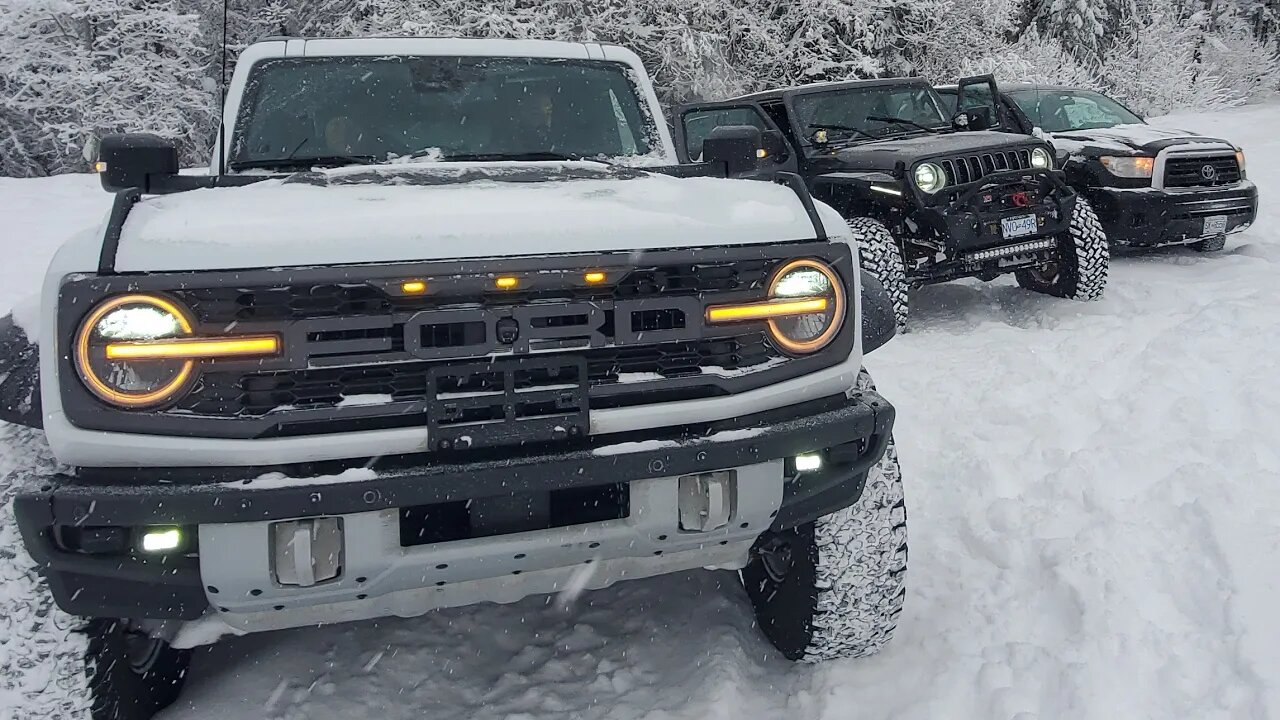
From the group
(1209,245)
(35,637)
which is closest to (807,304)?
(35,637)

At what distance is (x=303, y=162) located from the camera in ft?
10.1

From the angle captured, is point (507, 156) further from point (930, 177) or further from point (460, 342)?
point (930, 177)

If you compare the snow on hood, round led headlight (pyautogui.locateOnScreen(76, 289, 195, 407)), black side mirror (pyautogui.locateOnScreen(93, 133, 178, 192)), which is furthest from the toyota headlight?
round led headlight (pyautogui.locateOnScreen(76, 289, 195, 407))

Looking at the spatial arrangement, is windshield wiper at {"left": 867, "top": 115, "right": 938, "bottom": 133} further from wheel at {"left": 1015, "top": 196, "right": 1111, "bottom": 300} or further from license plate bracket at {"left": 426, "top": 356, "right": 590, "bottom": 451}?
license plate bracket at {"left": 426, "top": 356, "right": 590, "bottom": 451}

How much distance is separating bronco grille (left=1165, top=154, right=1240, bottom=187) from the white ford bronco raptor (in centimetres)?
618

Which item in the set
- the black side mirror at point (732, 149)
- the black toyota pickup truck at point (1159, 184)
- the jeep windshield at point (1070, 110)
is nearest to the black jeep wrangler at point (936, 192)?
the black toyota pickup truck at point (1159, 184)

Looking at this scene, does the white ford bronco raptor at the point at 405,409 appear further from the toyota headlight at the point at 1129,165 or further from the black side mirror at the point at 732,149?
the toyota headlight at the point at 1129,165

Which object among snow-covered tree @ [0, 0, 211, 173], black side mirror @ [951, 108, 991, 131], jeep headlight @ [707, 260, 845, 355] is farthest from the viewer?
snow-covered tree @ [0, 0, 211, 173]

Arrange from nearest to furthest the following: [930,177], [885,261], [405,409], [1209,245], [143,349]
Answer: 1. [143,349]
2. [405,409]
3. [885,261]
4. [930,177]
5. [1209,245]

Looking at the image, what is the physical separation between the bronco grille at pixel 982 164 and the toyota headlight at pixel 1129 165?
1.75 metres

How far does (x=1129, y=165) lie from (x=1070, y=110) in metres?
1.51

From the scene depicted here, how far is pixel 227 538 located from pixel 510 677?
3.71ft

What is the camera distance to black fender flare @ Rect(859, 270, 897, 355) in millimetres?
2518

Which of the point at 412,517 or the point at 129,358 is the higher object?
the point at 129,358
